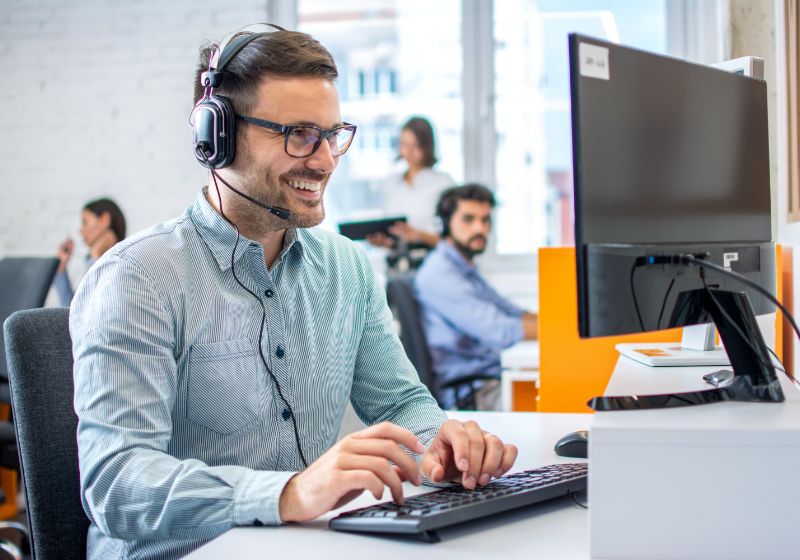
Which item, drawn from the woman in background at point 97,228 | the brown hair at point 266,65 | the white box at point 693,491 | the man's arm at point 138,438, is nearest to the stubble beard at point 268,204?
the brown hair at point 266,65

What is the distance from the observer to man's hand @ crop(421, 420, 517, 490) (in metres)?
0.94

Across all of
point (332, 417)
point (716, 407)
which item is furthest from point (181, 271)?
point (716, 407)

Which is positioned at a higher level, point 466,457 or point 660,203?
point 660,203

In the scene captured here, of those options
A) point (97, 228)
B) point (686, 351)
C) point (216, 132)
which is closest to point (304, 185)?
point (216, 132)

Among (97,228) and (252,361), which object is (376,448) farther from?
(97,228)

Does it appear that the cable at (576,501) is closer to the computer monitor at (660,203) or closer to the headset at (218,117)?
the computer monitor at (660,203)

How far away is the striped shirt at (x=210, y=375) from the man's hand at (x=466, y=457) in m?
0.19

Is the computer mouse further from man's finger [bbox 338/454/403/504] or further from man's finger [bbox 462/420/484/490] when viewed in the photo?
man's finger [bbox 338/454/403/504]

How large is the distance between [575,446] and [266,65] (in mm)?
682

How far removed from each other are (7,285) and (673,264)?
2.43m

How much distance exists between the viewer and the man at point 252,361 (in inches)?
35.2

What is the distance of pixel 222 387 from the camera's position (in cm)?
110

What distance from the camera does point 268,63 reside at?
47.1 inches

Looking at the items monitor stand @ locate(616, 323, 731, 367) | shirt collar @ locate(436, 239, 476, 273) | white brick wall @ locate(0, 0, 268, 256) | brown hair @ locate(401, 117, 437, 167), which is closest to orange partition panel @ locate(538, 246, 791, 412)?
monitor stand @ locate(616, 323, 731, 367)
